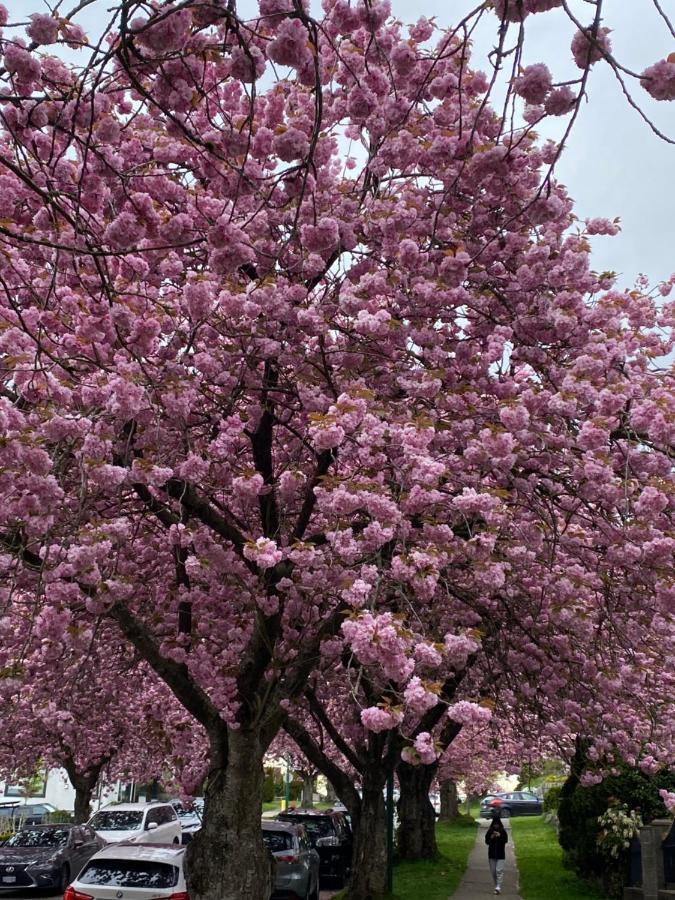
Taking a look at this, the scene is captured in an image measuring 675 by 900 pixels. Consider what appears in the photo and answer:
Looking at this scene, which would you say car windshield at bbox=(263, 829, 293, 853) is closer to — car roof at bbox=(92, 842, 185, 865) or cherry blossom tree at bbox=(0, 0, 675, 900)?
car roof at bbox=(92, 842, 185, 865)

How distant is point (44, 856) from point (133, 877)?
29.2 feet

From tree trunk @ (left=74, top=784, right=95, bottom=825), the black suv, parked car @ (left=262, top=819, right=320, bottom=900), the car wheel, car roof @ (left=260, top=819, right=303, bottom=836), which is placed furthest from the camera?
tree trunk @ (left=74, top=784, right=95, bottom=825)

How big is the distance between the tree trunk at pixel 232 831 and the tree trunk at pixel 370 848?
5611 mm

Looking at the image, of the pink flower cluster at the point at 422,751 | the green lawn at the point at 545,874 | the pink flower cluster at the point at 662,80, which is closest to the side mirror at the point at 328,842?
the green lawn at the point at 545,874

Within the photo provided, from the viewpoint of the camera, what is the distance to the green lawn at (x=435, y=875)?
15.6 metres

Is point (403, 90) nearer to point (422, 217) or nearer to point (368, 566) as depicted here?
point (422, 217)

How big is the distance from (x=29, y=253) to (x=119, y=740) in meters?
18.2

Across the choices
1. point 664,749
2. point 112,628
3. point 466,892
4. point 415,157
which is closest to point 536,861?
point 466,892

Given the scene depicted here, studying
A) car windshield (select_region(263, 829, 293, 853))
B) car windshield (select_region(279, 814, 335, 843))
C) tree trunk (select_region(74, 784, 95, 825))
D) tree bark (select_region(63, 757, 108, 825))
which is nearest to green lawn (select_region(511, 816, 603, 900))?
car windshield (select_region(279, 814, 335, 843))

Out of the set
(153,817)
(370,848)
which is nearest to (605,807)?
(370,848)

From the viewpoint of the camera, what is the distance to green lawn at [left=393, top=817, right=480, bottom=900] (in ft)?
51.3

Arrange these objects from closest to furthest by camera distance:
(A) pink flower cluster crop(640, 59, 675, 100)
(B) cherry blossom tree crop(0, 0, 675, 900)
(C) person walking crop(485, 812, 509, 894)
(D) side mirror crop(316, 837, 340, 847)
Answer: (A) pink flower cluster crop(640, 59, 675, 100) < (B) cherry blossom tree crop(0, 0, 675, 900) < (C) person walking crop(485, 812, 509, 894) < (D) side mirror crop(316, 837, 340, 847)

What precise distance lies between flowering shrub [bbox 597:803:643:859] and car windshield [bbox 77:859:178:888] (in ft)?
24.0

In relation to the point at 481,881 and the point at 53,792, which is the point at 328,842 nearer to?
the point at 481,881
